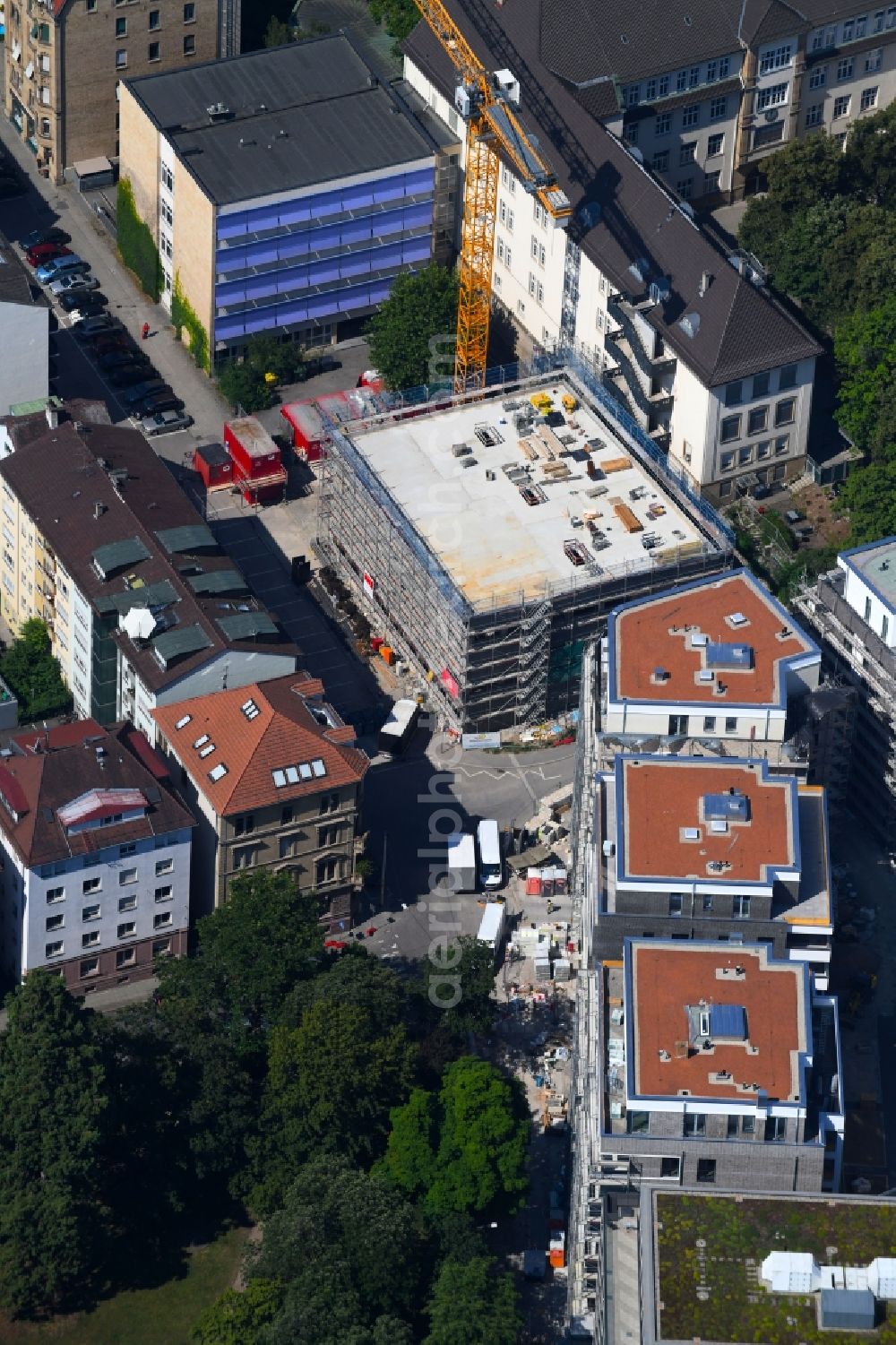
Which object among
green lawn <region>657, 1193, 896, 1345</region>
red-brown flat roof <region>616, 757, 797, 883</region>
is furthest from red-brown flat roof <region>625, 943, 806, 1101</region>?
green lawn <region>657, 1193, 896, 1345</region>

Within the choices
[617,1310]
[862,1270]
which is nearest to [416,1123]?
[617,1310]

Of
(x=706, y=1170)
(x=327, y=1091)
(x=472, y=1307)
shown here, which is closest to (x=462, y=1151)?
(x=327, y=1091)

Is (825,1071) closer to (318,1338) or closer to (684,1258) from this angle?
(684,1258)

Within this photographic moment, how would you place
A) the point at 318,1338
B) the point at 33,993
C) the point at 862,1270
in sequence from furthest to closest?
1. the point at 33,993
2. the point at 318,1338
3. the point at 862,1270

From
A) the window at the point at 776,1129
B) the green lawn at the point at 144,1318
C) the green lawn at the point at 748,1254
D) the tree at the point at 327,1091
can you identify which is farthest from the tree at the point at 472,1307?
the window at the point at 776,1129

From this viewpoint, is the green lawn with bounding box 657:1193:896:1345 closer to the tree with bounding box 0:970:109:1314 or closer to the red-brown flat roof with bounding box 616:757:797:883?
the red-brown flat roof with bounding box 616:757:797:883

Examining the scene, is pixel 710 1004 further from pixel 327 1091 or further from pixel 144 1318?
pixel 144 1318

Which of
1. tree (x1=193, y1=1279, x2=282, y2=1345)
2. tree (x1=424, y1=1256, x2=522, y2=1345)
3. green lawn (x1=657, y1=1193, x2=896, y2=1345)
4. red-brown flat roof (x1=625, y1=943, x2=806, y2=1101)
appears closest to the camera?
green lawn (x1=657, y1=1193, x2=896, y2=1345)
